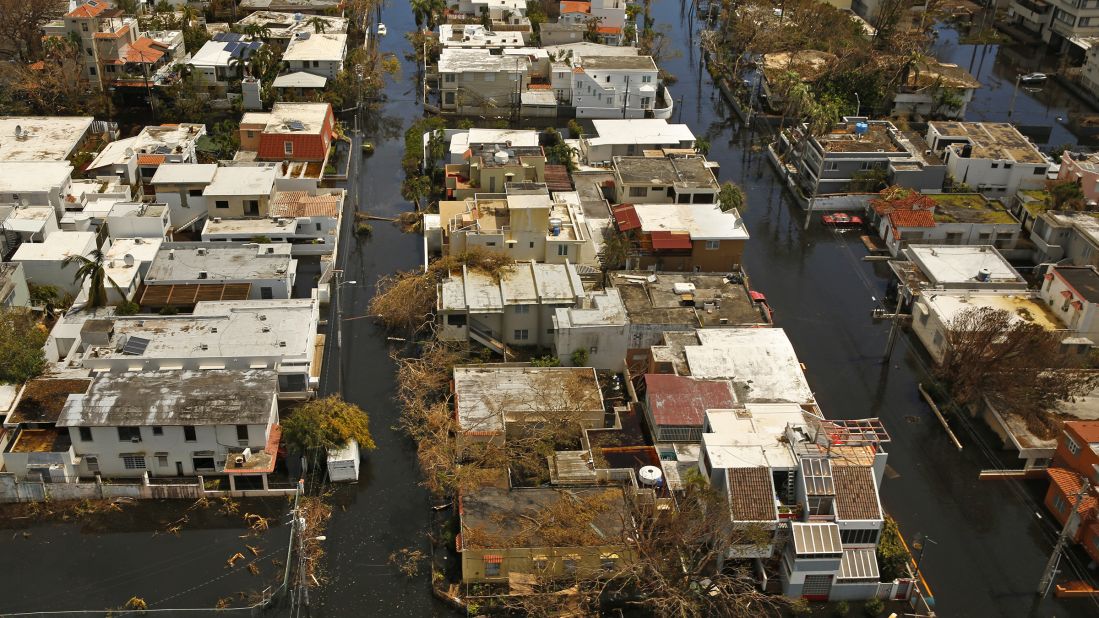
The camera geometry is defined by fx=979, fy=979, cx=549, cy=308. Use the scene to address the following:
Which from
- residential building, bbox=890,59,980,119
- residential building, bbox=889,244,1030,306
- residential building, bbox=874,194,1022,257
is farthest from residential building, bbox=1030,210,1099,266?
residential building, bbox=890,59,980,119

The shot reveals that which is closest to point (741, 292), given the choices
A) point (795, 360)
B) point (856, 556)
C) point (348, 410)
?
point (795, 360)

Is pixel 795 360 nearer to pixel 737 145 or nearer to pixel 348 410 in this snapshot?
pixel 348 410

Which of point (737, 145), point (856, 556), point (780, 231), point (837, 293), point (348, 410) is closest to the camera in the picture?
point (856, 556)

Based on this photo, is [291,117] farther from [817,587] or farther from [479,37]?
[817,587]

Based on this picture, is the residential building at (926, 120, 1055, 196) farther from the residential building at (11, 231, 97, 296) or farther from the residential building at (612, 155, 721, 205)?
the residential building at (11, 231, 97, 296)

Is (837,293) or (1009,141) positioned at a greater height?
(1009,141)

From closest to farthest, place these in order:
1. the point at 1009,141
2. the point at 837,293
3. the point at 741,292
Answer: the point at 741,292, the point at 837,293, the point at 1009,141
